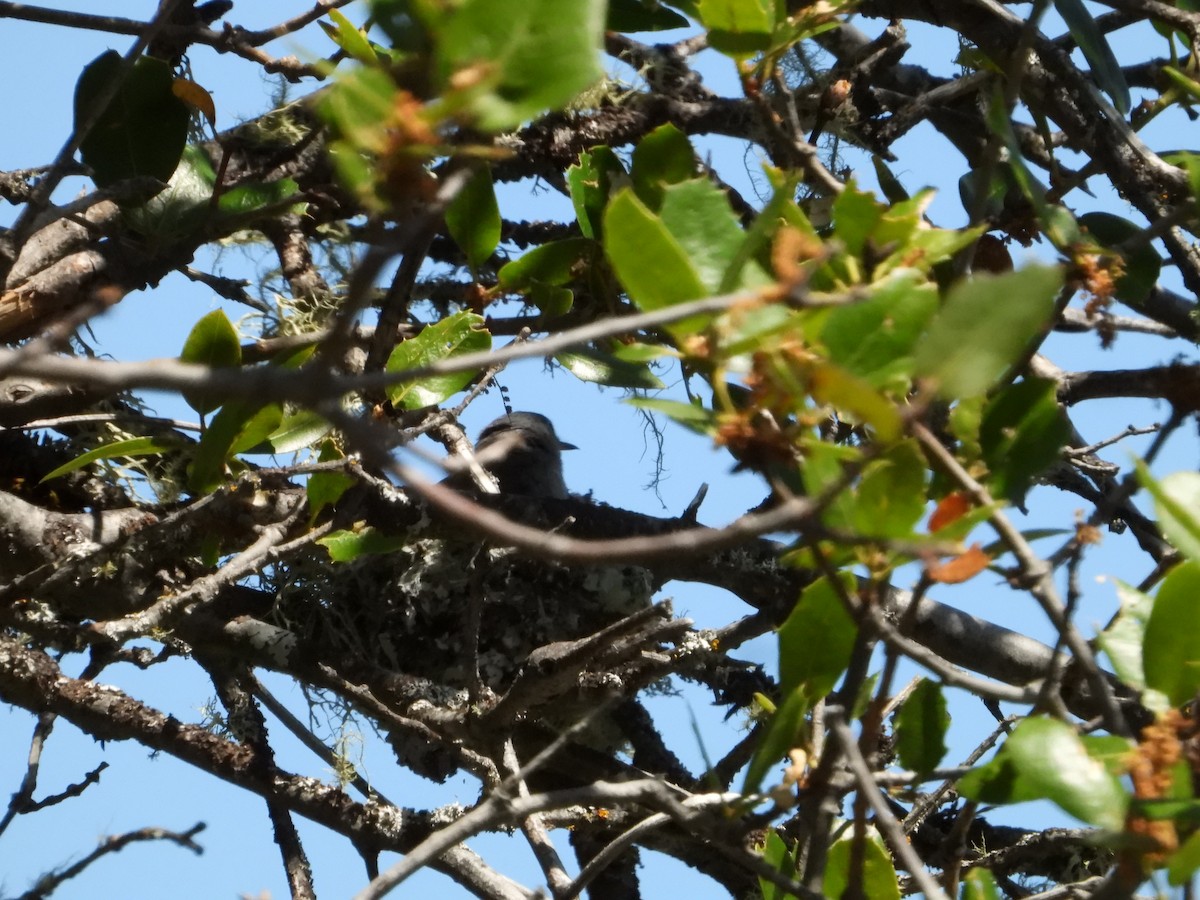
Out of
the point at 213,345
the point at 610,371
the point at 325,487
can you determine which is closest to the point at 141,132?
the point at 213,345

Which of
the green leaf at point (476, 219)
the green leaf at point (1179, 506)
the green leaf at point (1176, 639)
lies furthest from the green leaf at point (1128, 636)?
the green leaf at point (476, 219)

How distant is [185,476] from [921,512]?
163 centimetres

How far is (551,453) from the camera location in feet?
15.0

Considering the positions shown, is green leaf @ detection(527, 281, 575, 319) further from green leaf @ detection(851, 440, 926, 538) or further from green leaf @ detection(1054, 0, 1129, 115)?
green leaf @ detection(851, 440, 926, 538)

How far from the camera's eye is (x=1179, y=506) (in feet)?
2.42

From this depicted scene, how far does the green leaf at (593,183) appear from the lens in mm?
1522

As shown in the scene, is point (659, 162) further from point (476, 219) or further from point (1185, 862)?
point (1185, 862)

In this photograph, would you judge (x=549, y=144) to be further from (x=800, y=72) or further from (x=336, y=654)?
(x=336, y=654)

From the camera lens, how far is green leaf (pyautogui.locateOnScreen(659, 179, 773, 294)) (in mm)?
784

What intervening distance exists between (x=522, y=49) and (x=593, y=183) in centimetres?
96

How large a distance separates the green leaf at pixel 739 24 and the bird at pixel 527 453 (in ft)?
8.65

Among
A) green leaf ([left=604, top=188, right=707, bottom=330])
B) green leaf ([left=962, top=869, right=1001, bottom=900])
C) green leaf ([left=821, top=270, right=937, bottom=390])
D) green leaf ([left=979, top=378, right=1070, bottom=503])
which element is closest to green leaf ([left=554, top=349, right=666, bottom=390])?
green leaf ([left=604, top=188, right=707, bottom=330])

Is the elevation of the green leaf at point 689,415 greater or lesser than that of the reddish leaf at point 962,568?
greater

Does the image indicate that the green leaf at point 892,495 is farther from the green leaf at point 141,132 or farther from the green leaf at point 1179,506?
the green leaf at point 141,132
